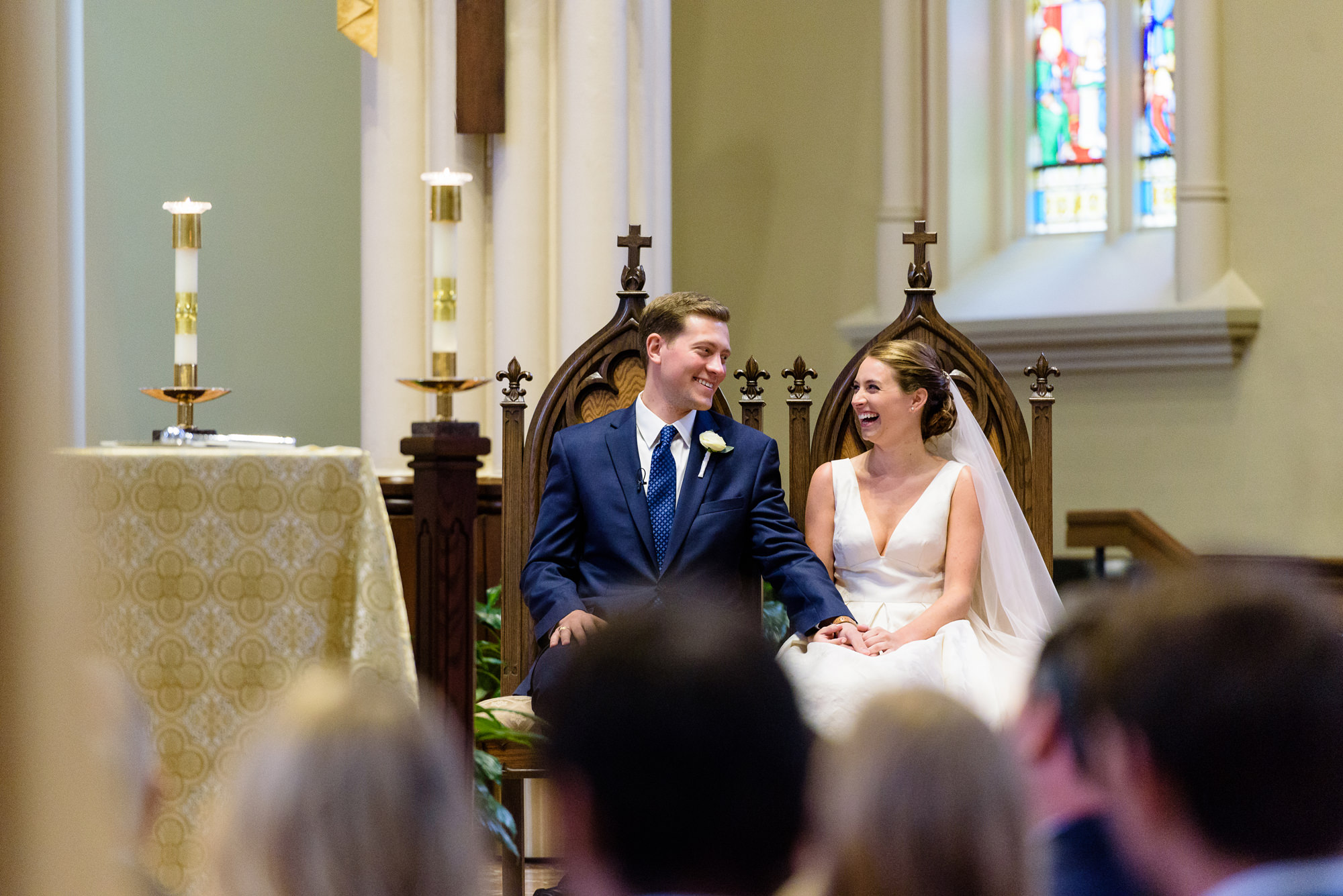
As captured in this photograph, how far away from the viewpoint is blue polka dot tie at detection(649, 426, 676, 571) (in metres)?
4.50

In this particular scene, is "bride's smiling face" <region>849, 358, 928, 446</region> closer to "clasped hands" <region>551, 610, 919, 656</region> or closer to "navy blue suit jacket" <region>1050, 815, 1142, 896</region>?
"clasped hands" <region>551, 610, 919, 656</region>

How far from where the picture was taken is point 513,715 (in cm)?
421

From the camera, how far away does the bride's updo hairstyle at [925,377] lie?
4504 millimetres

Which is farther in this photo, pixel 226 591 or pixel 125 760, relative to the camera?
pixel 226 591

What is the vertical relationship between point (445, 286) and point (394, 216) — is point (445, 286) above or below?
below

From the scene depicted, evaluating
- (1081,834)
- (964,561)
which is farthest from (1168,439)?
(1081,834)

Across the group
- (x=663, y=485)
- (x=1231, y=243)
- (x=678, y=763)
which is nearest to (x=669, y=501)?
(x=663, y=485)

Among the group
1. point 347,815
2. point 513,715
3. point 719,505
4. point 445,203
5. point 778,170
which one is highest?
point 778,170

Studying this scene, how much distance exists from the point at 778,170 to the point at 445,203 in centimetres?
489

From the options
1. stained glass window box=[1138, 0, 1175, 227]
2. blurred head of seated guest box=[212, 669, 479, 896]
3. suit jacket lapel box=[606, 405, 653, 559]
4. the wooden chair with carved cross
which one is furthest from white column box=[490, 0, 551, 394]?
blurred head of seated guest box=[212, 669, 479, 896]

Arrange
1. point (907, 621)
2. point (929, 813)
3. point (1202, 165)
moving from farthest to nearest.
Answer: point (1202, 165) → point (907, 621) → point (929, 813)

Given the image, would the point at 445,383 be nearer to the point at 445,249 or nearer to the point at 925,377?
the point at 445,249

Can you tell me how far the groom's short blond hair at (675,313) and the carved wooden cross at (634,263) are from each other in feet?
0.78

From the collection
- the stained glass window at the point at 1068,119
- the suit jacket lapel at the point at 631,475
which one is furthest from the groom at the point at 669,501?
the stained glass window at the point at 1068,119
